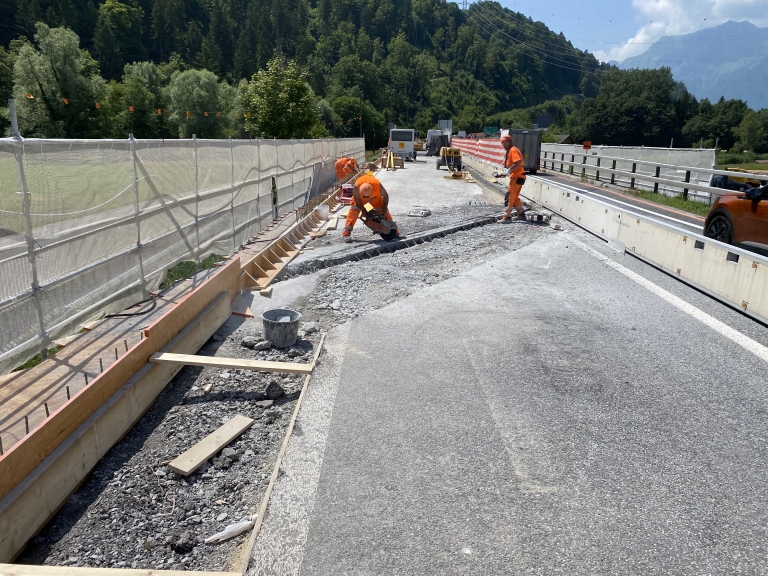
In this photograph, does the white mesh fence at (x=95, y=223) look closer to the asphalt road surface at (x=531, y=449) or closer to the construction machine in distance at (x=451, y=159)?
the asphalt road surface at (x=531, y=449)

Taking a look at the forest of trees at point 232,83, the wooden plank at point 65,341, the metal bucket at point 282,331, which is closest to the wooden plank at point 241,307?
the metal bucket at point 282,331

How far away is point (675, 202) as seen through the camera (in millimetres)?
18391

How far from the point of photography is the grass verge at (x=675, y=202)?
16.7m

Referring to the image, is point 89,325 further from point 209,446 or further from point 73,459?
point 209,446

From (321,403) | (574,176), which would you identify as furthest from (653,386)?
(574,176)

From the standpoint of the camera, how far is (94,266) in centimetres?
606

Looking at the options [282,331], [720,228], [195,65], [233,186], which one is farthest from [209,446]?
[195,65]

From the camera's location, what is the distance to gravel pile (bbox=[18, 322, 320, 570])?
11.2 feet

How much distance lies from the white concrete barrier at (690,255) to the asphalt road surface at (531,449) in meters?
0.36

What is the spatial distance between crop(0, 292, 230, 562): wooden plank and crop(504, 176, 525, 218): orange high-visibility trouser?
33.8 feet

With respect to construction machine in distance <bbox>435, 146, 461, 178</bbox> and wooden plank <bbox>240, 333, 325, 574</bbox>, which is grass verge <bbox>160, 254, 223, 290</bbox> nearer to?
wooden plank <bbox>240, 333, 325, 574</bbox>

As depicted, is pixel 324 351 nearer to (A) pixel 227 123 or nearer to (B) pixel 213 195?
(B) pixel 213 195

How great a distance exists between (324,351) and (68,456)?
284 cm

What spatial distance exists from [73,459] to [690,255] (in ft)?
27.8
